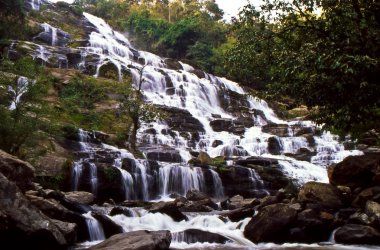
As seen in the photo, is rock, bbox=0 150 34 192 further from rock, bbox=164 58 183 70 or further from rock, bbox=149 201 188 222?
rock, bbox=164 58 183 70

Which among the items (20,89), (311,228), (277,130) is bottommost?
(311,228)

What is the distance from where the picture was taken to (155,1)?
76.9 metres

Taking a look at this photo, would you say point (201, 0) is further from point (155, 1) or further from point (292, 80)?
point (292, 80)

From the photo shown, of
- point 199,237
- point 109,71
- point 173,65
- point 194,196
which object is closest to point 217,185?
point 194,196

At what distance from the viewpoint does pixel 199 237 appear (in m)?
12.3

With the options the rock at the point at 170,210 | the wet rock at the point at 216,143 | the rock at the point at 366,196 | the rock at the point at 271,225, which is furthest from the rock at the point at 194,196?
the wet rock at the point at 216,143

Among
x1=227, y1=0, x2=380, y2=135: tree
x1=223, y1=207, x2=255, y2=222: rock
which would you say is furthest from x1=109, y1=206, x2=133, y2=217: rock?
x1=227, y1=0, x2=380, y2=135: tree

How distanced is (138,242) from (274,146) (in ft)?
73.0

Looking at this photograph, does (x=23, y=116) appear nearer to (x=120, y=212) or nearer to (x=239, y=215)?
(x=120, y=212)

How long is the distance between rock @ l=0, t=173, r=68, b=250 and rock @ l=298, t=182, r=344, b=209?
329 inches

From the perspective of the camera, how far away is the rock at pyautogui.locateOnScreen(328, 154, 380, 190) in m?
15.5

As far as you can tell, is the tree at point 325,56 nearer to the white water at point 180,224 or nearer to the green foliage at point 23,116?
the white water at point 180,224

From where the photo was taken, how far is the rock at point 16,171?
38.3 ft

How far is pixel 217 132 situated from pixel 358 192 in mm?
19898
